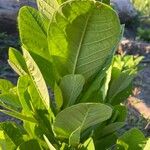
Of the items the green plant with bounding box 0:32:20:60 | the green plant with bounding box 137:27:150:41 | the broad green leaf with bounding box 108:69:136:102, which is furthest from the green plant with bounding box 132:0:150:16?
the broad green leaf with bounding box 108:69:136:102

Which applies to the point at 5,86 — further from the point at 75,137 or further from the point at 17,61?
the point at 75,137

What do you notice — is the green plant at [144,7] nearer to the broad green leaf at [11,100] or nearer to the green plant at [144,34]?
the green plant at [144,34]

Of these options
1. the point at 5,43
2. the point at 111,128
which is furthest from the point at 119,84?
the point at 5,43

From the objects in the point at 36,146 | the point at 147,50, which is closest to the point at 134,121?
the point at 147,50

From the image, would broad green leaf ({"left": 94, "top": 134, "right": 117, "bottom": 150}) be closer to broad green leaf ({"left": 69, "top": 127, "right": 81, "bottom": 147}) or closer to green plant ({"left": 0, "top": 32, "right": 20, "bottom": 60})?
broad green leaf ({"left": 69, "top": 127, "right": 81, "bottom": 147})

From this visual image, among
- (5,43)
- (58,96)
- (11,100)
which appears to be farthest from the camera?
(5,43)

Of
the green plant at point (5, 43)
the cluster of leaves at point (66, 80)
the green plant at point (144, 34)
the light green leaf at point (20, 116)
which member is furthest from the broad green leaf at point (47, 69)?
the green plant at point (144, 34)

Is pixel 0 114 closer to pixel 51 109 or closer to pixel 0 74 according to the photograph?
pixel 0 74
